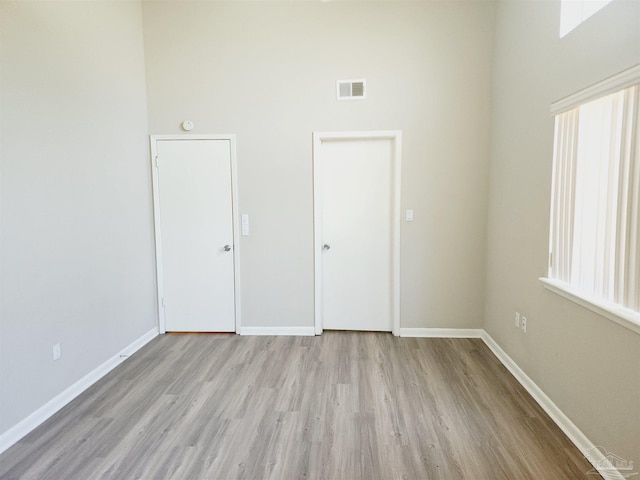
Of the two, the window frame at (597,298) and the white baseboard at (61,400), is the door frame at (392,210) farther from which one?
the white baseboard at (61,400)

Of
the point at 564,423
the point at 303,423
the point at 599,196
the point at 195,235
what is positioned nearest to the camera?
the point at 599,196

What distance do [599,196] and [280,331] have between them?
2.91 meters

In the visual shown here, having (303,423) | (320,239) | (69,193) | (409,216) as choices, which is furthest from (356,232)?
(69,193)

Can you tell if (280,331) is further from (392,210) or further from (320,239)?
(392,210)

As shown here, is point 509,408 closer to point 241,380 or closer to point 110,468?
point 241,380

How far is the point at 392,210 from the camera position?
349 centimetres

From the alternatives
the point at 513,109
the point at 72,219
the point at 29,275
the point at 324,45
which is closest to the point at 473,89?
the point at 513,109

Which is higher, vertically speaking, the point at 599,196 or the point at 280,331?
the point at 599,196

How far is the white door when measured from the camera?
3514mm

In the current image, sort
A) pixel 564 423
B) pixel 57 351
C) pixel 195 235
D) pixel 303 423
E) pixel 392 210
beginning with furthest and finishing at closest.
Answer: pixel 195 235 < pixel 392 210 < pixel 57 351 < pixel 303 423 < pixel 564 423

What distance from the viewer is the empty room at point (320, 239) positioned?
6.07 feet

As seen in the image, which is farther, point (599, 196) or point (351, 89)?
point (351, 89)

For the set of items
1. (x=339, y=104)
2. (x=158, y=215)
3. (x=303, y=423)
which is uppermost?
(x=339, y=104)

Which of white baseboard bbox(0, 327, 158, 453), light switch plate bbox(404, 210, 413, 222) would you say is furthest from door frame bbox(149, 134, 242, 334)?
→ light switch plate bbox(404, 210, 413, 222)
